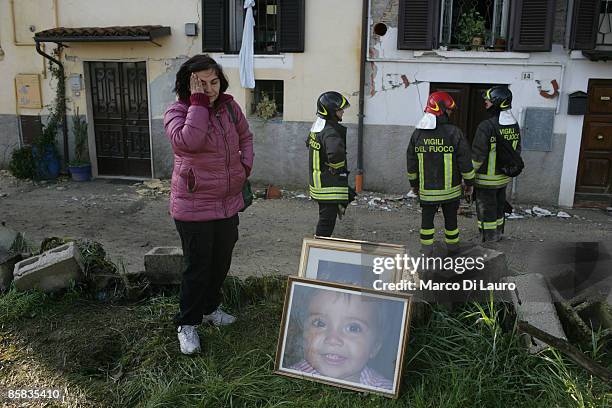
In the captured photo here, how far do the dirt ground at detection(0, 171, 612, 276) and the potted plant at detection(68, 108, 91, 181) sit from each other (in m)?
0.65

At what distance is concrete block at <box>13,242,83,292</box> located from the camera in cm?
407

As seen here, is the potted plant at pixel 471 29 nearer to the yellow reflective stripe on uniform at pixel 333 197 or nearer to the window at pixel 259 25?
the window at pixel 259 25

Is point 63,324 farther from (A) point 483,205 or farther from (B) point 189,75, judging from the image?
(A) point 483,205

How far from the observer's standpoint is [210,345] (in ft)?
11.5

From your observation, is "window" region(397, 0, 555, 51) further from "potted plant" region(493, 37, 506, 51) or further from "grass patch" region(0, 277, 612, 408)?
"grass patch" region(0, 277, 612, 408)

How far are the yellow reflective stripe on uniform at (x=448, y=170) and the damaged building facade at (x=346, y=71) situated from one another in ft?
11.1

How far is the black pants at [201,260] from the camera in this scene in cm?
332

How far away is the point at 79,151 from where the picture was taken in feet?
32.1

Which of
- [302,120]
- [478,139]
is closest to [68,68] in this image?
[302,120]

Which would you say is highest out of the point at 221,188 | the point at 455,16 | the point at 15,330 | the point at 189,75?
the point at 455,16

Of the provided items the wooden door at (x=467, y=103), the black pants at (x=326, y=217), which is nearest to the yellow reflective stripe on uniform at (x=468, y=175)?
the black pants at (x=326, y=217)

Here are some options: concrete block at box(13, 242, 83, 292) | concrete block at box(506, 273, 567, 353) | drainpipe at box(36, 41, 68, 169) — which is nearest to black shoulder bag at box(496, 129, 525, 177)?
concrete block at box(506, 273, 567, 353)

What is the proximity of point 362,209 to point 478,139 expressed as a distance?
248 centimetres

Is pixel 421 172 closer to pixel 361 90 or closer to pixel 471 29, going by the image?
pixel 361 90
